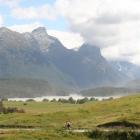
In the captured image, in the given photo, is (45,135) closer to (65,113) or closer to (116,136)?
(116,136)

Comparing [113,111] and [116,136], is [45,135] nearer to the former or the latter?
[116,136]

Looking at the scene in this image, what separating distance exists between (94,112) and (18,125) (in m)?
45.8

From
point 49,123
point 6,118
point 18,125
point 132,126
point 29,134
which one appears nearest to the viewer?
point 29,134

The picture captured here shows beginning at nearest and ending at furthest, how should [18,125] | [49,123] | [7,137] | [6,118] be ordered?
[7,137], [18,125], [49,123], [6,118]

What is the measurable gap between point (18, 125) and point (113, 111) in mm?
50956

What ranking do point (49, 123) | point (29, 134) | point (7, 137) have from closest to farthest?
point (7, 137)
point (29, 134)
point (49, 123)

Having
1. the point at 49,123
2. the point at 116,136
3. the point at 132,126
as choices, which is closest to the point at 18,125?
the point at 49,123

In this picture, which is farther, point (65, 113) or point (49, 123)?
point (65, 113)

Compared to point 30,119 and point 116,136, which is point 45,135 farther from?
point 30,119

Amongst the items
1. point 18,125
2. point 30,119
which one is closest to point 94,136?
point 18,125

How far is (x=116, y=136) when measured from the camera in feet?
389

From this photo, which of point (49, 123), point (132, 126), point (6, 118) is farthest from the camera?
point (6, 118)

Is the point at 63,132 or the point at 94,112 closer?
the point at 63,132

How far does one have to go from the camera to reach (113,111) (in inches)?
7840
